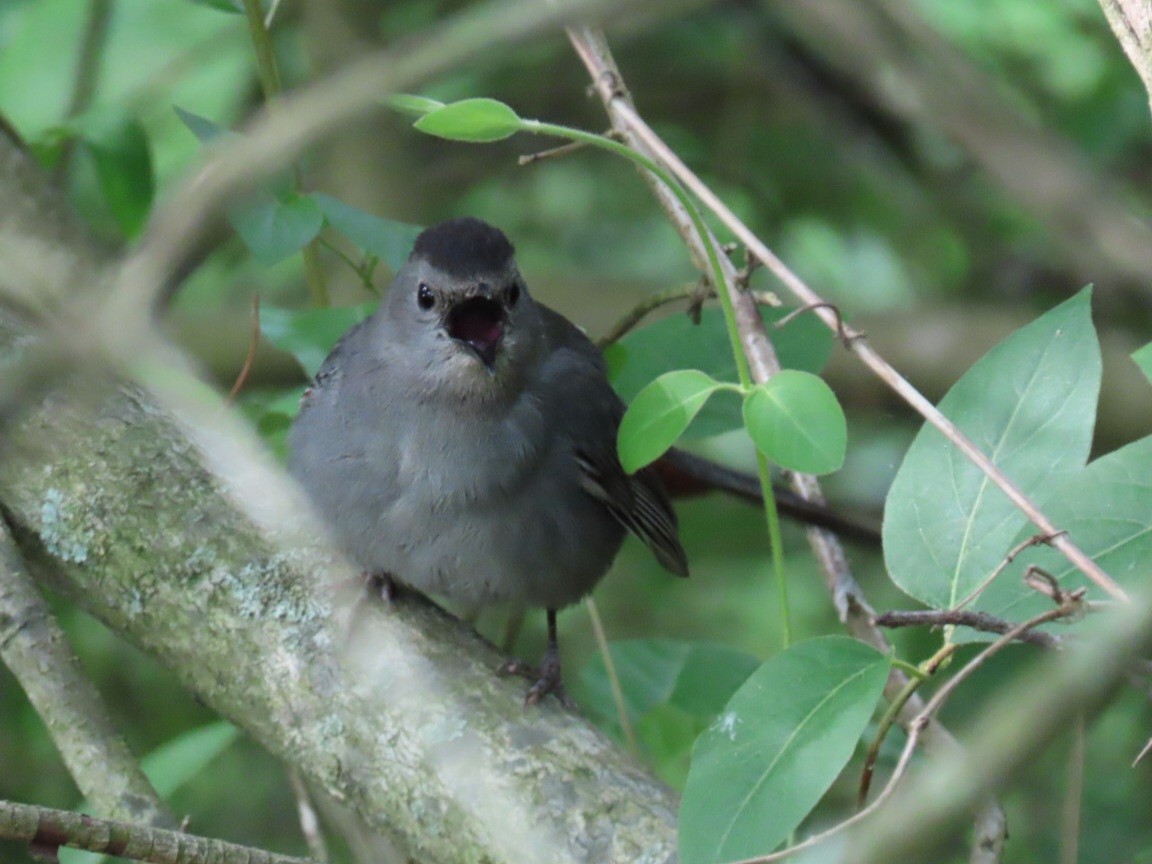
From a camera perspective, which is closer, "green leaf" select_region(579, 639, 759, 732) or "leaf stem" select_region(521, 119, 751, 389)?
"leaf stem" select_region(521, 119, 751, 389)

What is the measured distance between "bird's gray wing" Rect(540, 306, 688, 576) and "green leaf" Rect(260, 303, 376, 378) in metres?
0.56

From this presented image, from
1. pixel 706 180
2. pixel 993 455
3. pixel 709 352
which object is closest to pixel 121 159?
pixel 709 352

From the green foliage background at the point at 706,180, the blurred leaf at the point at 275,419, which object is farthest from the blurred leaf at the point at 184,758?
the green foliage background at the point at 706,180

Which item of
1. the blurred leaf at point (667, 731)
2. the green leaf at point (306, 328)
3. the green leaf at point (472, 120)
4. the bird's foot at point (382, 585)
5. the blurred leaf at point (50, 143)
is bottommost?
the blurred leaf at point (667, 731)

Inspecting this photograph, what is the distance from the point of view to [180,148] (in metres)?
5.80

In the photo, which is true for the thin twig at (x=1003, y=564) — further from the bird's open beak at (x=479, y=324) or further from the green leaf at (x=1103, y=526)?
the bird's open beak at (x=479, y=324)

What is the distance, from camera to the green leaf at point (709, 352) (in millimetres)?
3078

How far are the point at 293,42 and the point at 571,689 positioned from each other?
2.98m

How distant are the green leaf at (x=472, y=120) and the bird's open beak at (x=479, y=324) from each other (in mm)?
1230

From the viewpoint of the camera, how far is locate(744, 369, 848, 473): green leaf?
6.82 feet

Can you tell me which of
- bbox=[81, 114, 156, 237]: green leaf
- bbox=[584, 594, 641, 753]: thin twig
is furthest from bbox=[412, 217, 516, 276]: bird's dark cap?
bbox=[584, 594, 641, 753]: thin twig

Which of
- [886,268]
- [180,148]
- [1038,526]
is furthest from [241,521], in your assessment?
[886,268]

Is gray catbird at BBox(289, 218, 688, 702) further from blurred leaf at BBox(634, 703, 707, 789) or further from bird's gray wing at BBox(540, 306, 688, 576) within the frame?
blurred leaf at BBox(634, 703, 707, 789)

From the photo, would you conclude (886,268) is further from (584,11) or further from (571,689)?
(584,11)
